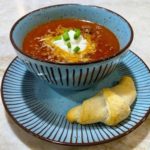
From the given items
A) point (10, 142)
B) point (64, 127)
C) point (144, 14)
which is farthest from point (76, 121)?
point (144, 14)

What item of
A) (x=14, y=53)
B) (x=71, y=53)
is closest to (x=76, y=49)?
(x=71, y=53)

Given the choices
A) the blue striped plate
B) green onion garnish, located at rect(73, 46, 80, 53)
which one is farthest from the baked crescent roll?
green onion garnish, located at rect(73, 46, 80, 53)

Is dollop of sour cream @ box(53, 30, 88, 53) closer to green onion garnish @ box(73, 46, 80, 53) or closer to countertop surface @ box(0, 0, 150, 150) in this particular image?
green onion garnish @ box(73, 46, 80, 53)

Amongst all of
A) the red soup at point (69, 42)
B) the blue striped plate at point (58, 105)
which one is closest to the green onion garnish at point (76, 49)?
the red soup at point (69, 42)

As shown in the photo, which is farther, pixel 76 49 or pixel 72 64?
pixel 76 49

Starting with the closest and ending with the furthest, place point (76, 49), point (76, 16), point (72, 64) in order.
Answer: point (72, 64) < point (76, 49) < point (76, 16)

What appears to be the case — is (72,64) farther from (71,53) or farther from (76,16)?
(76,16)

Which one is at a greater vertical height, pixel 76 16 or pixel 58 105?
pixel 76 16
